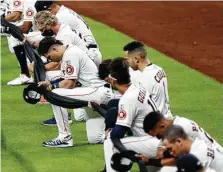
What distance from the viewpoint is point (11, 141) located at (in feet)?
36.8

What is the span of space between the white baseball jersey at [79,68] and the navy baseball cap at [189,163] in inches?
151

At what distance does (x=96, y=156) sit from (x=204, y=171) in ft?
11.2

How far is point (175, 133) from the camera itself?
23.5 ft

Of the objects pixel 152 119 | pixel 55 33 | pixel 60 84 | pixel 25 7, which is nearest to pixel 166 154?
pixel 152 119

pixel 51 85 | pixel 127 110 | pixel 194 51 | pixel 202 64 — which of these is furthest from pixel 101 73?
pixel 194 51

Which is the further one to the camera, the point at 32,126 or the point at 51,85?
the point at 32,126

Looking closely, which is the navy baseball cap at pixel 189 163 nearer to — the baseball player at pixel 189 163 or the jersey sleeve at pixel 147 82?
the baseball player at pixel 189 163

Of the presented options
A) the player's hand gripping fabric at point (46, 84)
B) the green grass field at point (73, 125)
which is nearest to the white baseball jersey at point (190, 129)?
the green grass field at point (73, 125)

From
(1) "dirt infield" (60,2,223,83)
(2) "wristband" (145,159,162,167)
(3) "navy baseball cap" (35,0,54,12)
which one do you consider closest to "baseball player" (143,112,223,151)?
(2) "wristband" (145,159,162,167)

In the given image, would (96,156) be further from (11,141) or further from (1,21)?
(1,21)

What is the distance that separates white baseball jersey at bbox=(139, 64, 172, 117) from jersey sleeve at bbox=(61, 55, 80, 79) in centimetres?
138

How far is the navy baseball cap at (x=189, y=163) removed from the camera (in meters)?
6.84

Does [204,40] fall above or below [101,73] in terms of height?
below

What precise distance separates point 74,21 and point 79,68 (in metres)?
2.13
